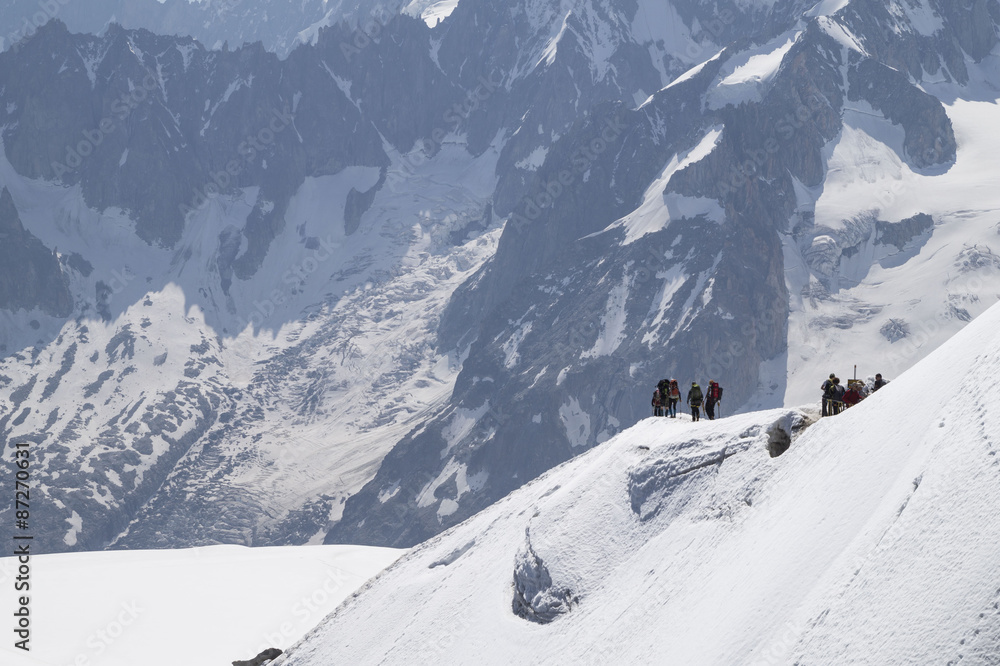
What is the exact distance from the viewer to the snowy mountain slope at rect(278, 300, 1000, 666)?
84.6 feet

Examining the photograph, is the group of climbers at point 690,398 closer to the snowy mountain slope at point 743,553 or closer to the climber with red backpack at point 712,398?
the climber with red backpack at point 712,398

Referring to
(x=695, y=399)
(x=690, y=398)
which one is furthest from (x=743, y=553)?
(x=695, y=399)

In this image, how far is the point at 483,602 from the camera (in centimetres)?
4272

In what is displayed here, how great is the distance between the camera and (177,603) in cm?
6475

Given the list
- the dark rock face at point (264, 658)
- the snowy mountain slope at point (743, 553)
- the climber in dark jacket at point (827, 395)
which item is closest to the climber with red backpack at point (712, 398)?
the snowy mountain slope at point (743, 553)

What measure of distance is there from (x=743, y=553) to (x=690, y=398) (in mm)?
11768

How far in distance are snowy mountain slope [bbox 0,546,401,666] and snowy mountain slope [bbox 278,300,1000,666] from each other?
1170 cm

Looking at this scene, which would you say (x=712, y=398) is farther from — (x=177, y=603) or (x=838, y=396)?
(x=177, y=603)

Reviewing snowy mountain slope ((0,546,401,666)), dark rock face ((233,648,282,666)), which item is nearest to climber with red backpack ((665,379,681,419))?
dark rock face ((233,648,282,666))

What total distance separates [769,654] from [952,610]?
552 cm

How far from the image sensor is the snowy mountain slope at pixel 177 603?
58000 millimetres

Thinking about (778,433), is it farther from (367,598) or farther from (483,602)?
(367,598)

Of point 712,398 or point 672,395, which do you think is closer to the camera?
point 712,398

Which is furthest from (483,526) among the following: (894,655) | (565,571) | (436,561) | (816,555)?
(894,655)
